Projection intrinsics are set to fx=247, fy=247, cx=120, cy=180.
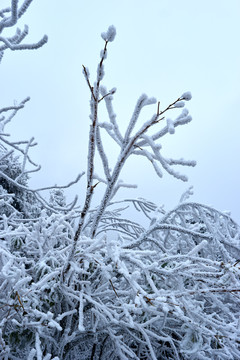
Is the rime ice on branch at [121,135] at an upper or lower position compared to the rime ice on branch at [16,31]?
lower

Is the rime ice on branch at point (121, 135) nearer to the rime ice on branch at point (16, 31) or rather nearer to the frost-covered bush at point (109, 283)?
the frost-covered bush at point (109, 283)

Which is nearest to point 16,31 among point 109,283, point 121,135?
point 121,135

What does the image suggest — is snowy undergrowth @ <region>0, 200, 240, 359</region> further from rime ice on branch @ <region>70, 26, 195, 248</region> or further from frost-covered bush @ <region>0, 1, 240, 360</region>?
rime ice on branch @ <region>70, 26, 195, 248</region>

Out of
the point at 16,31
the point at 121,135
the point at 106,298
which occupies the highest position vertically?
the point at 16,31

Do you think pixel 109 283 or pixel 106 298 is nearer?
pixel 109 283

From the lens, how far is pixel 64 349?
7.58 feet

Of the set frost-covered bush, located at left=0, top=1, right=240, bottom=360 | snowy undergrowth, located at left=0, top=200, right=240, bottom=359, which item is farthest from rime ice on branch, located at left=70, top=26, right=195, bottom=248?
snowy undergrowth, located at left=0, top=200, right=240, bottom=359

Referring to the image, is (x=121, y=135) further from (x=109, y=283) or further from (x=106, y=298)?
(x=106, y=298)

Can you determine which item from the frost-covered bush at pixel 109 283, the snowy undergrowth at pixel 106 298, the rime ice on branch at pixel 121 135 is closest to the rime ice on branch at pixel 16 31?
the frost-covered bush at pixel 109 283

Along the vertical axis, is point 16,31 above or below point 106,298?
above

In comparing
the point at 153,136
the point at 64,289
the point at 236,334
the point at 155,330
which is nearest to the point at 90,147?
the point at 153,136

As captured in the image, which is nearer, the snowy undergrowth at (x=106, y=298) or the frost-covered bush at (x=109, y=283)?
the frost-covered bush at (x=109, y=283)

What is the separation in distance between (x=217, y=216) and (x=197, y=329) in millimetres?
1300

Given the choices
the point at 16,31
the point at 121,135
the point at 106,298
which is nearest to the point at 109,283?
the point at 106,298
